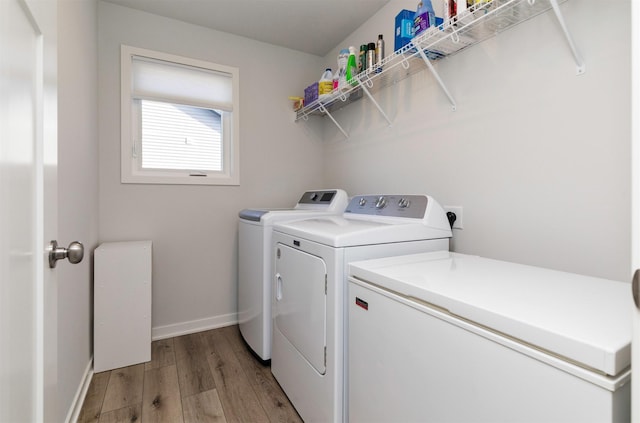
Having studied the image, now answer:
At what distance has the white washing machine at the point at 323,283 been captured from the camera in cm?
123

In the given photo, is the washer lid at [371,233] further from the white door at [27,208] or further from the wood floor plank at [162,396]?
the wood floor plank at [162,396]

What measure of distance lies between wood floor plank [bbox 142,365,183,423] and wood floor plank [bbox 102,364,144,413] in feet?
0.13

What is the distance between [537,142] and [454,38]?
24.9 inches

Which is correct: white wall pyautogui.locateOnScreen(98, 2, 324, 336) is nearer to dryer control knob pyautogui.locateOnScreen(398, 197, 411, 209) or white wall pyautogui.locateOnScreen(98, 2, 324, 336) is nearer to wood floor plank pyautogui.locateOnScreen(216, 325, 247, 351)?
wood floor plank pyautogui.locateOnScreen(216, 325, 247, 351)

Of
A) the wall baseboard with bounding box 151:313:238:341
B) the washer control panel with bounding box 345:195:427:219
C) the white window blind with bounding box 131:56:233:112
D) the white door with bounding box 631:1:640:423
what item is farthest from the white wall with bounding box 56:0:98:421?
the white door with bounding box 631:1:640:423

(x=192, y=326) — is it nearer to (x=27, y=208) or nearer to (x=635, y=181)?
(x=27, y=208)

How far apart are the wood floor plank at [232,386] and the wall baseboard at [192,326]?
8.6 inches

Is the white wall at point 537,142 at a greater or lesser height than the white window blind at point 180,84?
lesser

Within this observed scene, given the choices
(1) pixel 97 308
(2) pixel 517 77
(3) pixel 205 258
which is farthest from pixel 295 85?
(1) pixel 97 308

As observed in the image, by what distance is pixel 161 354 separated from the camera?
7.05ft

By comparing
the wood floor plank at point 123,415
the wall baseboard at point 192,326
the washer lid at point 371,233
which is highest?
the washer lid at point 371,233

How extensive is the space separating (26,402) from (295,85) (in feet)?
9.17

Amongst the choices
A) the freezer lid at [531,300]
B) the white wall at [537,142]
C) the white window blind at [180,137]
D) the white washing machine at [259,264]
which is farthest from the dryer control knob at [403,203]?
the white window blind at [180,137]

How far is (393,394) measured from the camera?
0.98 m
